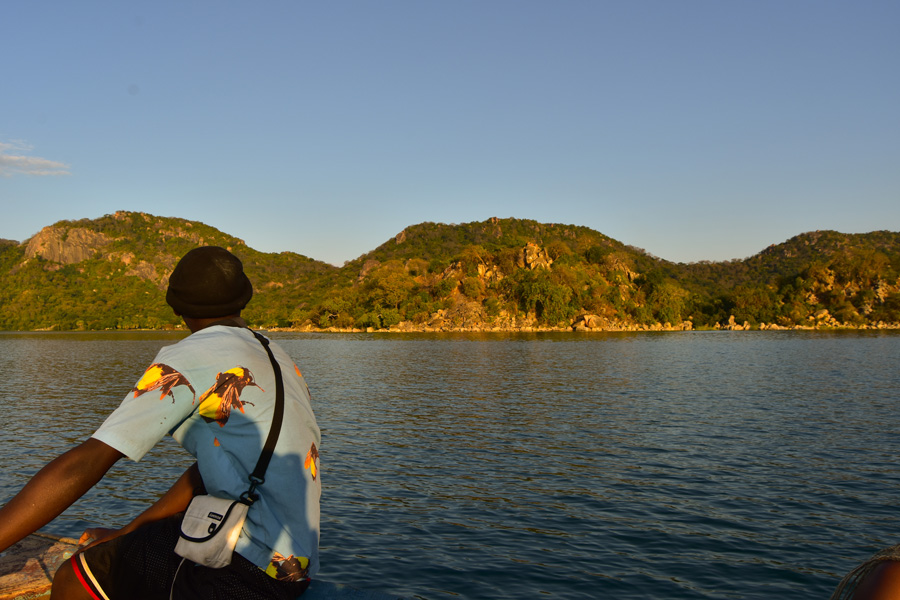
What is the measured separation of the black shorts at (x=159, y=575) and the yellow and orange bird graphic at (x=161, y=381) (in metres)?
0.81

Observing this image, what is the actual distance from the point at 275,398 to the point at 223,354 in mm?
312

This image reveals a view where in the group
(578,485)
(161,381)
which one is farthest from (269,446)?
(578,485)

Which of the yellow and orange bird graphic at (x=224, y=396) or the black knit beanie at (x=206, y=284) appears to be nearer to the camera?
the yellow and orange bird graphic at (x=224, y=396)

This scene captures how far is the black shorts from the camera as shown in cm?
286

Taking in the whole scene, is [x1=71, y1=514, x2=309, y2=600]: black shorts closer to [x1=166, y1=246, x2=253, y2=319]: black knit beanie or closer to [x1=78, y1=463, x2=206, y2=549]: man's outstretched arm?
[x1=78, y1=463, x2=206, y2=549]: man's outstretched arm

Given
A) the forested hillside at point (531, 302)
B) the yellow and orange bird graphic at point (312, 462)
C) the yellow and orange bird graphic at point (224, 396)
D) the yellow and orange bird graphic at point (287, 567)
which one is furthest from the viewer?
the forested hillside at point (531, 302)

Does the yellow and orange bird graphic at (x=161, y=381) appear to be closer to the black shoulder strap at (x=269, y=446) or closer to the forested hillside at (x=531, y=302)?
the black shoulder strap at (x=269, y=446)

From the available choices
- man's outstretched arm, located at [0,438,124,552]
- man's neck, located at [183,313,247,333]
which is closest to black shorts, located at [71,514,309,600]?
man's outstretched arm, located at [0,438,124,552]

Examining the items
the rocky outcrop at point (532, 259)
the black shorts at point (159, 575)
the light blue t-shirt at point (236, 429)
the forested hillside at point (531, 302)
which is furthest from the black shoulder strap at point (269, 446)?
the rocky outcrop at point (532, 259)

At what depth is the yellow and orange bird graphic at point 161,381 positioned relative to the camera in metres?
2.64

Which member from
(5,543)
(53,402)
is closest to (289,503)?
(5,543)

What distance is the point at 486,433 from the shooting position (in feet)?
66.7

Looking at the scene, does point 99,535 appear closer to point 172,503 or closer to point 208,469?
point 172,503

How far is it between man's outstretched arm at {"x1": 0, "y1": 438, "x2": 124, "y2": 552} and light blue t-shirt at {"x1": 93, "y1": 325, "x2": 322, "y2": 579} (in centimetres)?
10
